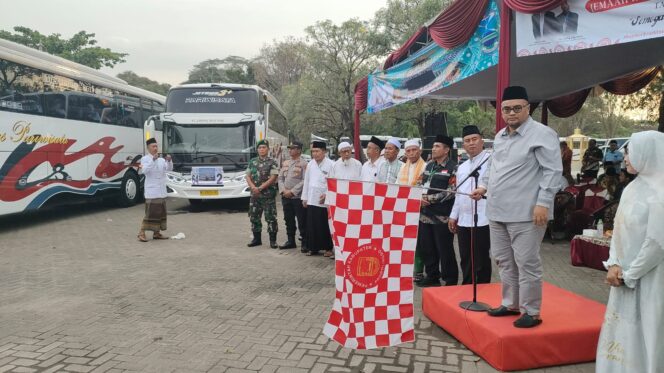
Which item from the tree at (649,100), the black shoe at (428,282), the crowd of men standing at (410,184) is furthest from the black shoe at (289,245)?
the tree at (649,100)

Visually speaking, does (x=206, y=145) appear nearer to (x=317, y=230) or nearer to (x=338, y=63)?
(x=317, y=230)

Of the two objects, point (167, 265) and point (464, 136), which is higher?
point (464, 136)

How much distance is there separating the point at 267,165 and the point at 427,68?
3.00 meters

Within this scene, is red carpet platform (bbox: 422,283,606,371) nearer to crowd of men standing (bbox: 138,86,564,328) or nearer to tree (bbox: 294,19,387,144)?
crowd of men standing (bbox: 138,86,564,328)

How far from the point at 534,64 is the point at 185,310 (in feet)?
21.7

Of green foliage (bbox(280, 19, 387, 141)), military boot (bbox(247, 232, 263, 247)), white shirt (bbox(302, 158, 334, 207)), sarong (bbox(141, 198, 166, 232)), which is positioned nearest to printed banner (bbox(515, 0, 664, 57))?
white shirt (bbox(302, 158, 334, 207))

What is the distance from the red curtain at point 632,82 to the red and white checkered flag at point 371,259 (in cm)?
761

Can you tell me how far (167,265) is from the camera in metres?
6.40

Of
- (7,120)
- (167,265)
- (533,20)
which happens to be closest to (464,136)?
(533,20)

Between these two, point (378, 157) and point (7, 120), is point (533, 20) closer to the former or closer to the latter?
point (378, 157)

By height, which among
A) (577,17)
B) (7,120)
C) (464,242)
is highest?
(577,17)

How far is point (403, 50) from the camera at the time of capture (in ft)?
27.3

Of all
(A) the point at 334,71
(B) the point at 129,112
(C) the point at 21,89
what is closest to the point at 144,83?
(A) the point at 334,71

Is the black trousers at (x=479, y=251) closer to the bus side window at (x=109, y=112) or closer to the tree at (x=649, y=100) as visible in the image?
the bus side window at (x=109, y=112)
